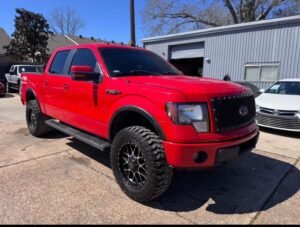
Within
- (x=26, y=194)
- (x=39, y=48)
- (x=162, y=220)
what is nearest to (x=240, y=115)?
(x=162, y=220)

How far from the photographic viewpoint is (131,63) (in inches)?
161

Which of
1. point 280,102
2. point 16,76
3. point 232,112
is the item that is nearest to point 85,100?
point 232,112

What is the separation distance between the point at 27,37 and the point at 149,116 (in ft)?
102

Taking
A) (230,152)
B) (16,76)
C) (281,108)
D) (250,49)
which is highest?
(250,49)

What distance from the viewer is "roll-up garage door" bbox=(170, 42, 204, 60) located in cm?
1553

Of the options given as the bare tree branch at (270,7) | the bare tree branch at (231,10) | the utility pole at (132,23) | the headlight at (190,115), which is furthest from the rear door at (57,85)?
the bare tree branch at (270,7)

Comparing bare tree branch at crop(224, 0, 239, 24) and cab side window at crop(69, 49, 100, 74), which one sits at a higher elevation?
bare tree branch at crop(224, 0, 239, 24)

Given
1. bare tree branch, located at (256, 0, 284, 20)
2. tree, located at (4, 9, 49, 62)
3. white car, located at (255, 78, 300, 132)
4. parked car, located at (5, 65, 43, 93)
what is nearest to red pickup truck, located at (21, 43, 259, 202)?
white car, located at (255, 78, 300, 132)

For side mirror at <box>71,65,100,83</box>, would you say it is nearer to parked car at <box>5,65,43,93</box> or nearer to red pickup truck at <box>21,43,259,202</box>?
red pickup truck at <box>21,43,259,202</box>

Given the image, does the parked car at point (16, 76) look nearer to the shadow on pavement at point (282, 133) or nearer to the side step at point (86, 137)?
the side step at point (86, 137)

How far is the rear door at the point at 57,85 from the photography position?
4.67 metres

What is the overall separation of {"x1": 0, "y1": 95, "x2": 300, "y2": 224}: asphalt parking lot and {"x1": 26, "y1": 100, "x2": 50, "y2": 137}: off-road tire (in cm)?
79

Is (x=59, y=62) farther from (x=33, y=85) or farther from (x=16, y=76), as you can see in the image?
(x=16, y=76)

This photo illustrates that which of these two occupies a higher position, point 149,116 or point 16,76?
point 149,116
